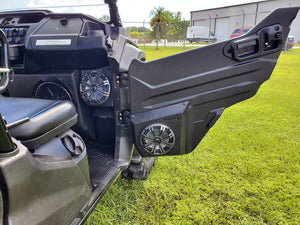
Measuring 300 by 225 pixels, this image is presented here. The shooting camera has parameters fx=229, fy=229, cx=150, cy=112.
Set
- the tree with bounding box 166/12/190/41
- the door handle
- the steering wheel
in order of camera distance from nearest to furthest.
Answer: the steering wheel
the door handle
the tree with bounding box 166/12/190/41

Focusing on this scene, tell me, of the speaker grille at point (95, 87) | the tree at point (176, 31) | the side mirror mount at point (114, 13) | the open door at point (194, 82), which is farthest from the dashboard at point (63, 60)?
the tree at point (176, 31)

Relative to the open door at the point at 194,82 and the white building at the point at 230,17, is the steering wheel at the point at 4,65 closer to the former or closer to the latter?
the open door at the point at 194,82

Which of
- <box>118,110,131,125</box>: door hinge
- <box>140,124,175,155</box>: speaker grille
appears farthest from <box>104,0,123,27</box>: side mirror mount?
<box>140,124,175,155</box>: speaker grille

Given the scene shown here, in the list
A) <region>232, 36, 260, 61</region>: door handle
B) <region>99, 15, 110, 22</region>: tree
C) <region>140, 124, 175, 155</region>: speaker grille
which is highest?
<region>99, 15, 110, 22</region>: tree

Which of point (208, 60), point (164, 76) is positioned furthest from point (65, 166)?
point (208, 60)

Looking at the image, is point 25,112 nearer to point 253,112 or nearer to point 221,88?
point 221,88

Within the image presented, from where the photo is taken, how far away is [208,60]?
154 cm

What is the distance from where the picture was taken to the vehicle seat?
Answer: 2.88ft

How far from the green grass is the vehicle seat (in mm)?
919

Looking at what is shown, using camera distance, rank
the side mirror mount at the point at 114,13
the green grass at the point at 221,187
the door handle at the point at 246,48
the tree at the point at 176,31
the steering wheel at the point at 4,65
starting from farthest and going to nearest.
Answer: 1. the tree at the point at 176,31
2. the side mirror mount at the point at 114,13
3. the green grass at the point at 221,187
4. the door handle at the point at 246,48
5. the steering wheel at the point at 4,65

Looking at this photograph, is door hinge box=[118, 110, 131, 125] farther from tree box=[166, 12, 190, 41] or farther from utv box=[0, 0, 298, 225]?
tree box=[166, 12, 190, 41]

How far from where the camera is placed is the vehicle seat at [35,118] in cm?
88

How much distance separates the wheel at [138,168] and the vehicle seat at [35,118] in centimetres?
81

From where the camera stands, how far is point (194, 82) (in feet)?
5.12
